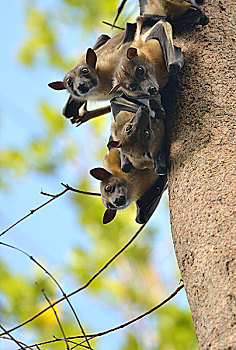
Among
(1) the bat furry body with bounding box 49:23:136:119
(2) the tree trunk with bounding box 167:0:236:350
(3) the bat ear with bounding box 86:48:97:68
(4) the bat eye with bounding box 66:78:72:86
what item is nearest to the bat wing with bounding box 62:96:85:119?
(1) the bat furry body with bounding box 49:23:136:119

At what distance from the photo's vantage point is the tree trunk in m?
1.90

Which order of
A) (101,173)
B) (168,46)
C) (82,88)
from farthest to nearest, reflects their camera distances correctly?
(82,88), (101,173), (168,46)

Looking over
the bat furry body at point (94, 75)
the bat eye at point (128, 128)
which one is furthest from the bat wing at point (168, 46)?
the bat furry body at point (94, 75)

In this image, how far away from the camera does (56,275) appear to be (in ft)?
22.6

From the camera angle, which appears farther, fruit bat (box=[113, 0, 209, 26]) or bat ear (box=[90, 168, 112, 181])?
bat ear (box=[90, 168, 112, 181])

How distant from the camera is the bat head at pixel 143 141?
103 inches

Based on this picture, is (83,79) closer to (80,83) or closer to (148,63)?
(80,83)

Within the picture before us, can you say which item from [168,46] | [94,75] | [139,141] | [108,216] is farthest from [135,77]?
[108,216]

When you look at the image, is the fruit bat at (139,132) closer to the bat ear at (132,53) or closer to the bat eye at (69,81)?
the bat ear at (132,53)

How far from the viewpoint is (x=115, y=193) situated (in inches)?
123

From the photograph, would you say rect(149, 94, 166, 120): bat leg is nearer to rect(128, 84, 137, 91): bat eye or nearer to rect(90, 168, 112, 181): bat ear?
rect(128, 84, 137, 91): bat eye

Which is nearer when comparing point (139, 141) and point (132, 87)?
point (139, 141)

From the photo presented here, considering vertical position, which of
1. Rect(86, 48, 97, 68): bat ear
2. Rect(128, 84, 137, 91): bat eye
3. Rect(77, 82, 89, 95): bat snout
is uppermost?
Rect(86, 48, 97, 68): bat ear

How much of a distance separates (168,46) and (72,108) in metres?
1.32
